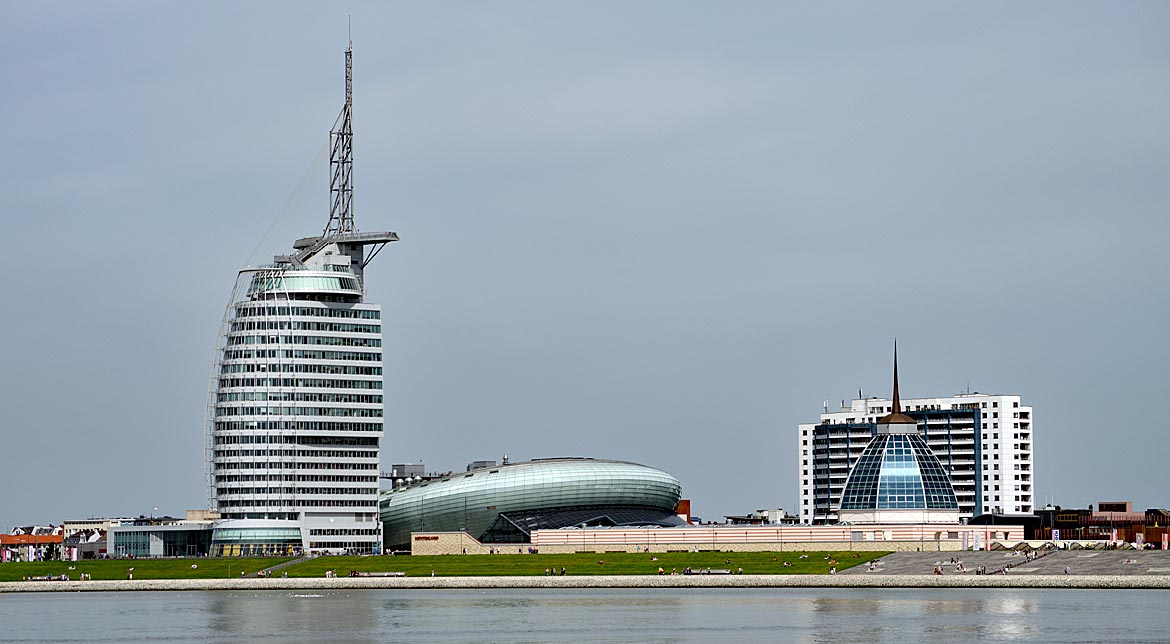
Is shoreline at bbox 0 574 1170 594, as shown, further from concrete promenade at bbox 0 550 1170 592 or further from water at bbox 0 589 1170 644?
water at bbox 0 589 1170 644

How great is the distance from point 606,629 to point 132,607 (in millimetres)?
52692

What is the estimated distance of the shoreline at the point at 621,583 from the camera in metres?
160

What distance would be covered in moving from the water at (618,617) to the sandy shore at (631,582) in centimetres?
600

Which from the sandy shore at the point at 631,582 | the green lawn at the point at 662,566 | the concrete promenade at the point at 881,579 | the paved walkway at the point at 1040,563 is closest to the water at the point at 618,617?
the sandy shore at the point at 631,582

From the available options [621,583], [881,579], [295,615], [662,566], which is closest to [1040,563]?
[881,579]

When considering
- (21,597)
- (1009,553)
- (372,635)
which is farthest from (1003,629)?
(21,597)

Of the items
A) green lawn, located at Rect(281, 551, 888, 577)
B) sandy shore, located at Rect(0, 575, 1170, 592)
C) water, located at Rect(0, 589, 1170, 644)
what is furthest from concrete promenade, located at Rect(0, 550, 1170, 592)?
water, located at Rect(0, 589, 1170, 644)

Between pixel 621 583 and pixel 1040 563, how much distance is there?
3661 cm

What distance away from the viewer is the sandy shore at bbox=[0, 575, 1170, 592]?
160m

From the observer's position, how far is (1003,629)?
108062 mm

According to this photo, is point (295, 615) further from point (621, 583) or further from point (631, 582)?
point (621, 583)

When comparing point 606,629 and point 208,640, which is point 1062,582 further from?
point 208,640

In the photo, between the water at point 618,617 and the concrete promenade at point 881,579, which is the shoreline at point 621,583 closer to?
the concrete promenade at point 881,579

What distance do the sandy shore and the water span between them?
19.7ft
